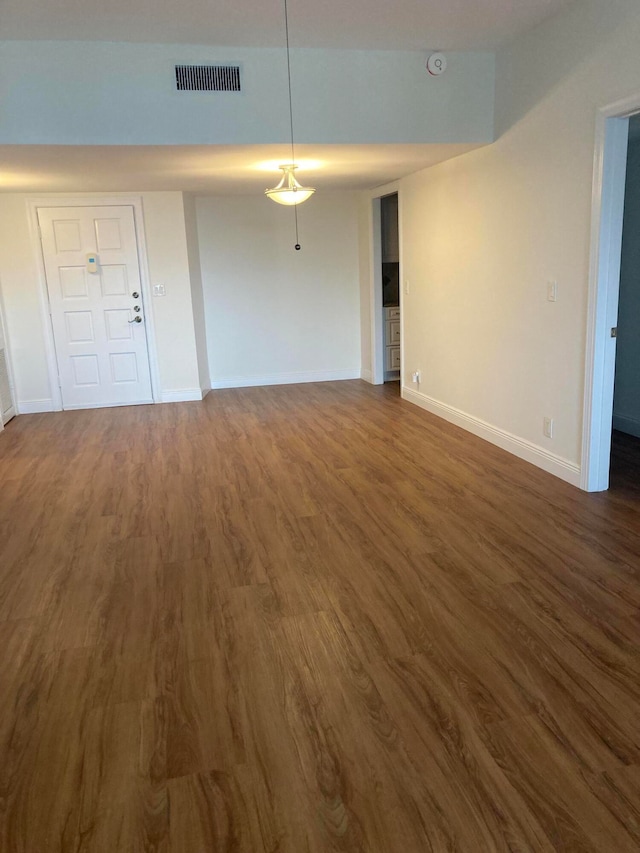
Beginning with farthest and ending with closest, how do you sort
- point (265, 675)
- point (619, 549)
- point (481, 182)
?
point (481, 182)
point (619, 549)
point (265, 675)

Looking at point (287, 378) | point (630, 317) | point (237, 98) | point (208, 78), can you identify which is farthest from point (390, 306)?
point (208, 78)

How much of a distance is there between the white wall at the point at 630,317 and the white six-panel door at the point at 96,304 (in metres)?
4.81

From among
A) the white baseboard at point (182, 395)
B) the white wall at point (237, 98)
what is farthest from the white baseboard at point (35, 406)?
the white wall at point (237, 98)

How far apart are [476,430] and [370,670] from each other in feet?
11.0

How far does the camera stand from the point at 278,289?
25.6 ft

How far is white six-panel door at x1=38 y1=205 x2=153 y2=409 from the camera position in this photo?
6.65 metres

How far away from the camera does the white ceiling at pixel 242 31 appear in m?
3.43

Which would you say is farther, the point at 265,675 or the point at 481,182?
the point at 481,182

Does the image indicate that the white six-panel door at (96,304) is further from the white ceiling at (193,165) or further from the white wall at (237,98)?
the white wall at (237,98)

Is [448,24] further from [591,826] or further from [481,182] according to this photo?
[591,826]

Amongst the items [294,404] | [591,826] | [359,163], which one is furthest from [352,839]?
[294,404]

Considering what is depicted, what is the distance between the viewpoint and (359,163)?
522cm

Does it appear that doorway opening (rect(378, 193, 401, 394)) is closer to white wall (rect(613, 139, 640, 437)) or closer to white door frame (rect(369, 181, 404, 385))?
white door frame (rect(369, 181, 404, 385))

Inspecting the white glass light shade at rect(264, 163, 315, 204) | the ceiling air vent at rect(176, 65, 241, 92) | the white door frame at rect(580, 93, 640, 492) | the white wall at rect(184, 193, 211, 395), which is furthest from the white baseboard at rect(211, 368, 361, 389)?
the white door frame at rect(580, 93, 640, 492)
